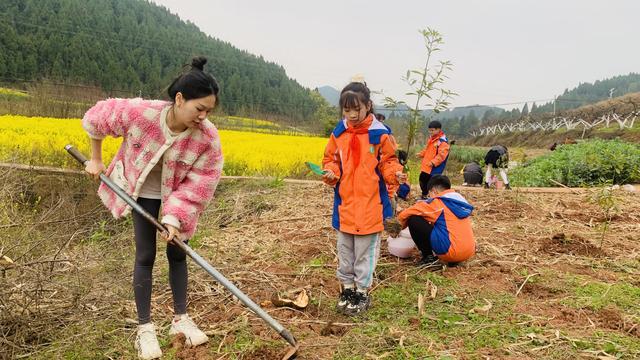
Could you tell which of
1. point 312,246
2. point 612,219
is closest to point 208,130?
point 312,246

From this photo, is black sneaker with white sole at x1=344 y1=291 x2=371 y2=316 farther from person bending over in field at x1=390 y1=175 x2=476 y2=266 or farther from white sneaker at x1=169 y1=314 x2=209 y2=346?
white sneaker at x1=169 y1=314 x2=209 y2=346

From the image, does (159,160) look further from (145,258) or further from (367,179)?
(367,179)

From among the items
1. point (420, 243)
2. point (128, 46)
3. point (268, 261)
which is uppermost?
point (128, 46)

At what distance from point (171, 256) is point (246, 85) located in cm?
6546

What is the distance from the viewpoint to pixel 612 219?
17.2 feet

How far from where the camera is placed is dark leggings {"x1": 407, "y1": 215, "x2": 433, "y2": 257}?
3.45 m

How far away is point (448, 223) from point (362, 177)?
1057 millimetres

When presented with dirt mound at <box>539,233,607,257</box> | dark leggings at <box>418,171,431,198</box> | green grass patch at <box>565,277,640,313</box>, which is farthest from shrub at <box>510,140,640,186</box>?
green grass patch at <box>565,277,640,313</box>

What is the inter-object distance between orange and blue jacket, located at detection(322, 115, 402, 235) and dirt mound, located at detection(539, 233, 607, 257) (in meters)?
2.31

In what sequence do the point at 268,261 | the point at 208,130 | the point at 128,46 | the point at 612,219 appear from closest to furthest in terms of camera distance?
the point at 208,130
the point at 268,261
the point at 612,219
the point at 128,46

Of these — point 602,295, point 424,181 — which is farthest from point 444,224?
point 424,181

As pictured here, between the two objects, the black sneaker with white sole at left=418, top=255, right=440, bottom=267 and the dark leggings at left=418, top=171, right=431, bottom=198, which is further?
the dark leggings at left=418, top=171, right=431, bottom=198

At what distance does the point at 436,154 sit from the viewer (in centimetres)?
595

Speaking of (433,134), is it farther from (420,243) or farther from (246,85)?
(246,85)
